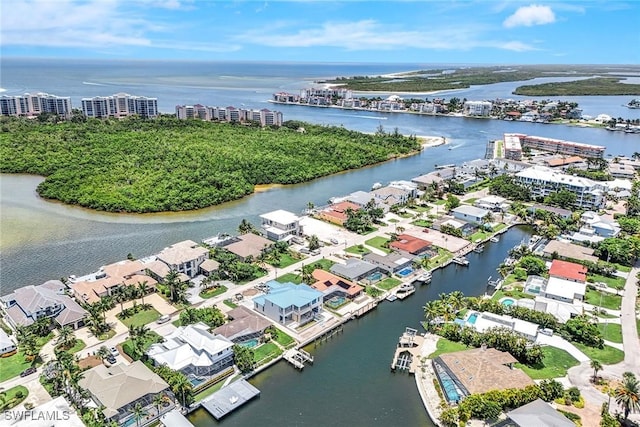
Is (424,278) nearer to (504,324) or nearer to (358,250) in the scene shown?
(358,250)

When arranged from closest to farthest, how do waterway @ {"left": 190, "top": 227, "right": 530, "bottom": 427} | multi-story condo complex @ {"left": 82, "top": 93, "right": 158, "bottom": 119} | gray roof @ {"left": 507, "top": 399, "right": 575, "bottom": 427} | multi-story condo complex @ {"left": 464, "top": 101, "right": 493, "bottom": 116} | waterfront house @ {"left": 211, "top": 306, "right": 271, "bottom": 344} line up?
gray roof @ {"left": 507, "top": 399, "right": 575, "bottom": 427}, waterway @ {"left": 190, "top": 227, "right": 530, "bottom": 427}, waterfront house @ {"left": 211, "top": 306, "right": 271, "bottom": 344}, multi-story condo complex @ {"left": 82, "top": 93, "right": 158, "bottom": 119}, multi-story condo complex @ {"left": 464, "top": 101, "right": 493, "bottom": 116}

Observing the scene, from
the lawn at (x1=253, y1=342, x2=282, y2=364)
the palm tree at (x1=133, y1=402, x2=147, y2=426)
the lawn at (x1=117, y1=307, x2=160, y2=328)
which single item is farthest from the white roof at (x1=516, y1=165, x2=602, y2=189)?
the palm tree at (x1=133, y1=402, x2=147, y2=426)

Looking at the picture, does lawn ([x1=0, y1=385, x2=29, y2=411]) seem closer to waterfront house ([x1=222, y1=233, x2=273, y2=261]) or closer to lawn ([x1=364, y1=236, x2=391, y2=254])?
waterfront house ([x1=222, y1=233, x2=273, y2=261])

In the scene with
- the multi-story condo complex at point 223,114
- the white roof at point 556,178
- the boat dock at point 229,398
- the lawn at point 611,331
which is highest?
the multi-story condo complex at point 223,114

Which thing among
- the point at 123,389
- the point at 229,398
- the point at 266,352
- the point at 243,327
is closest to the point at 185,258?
the point at 243,327

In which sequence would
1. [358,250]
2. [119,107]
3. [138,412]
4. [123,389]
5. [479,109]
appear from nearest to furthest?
[138,412] < [123,389] < [358,250] < [119,107] < [479,109]

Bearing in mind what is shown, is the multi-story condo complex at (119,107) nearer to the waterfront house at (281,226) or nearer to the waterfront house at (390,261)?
A: the waterfront house at (281,226)

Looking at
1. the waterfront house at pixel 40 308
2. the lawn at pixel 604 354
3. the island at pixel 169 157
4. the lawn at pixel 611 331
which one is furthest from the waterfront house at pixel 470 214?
the waterfront house at pixel 40 308
